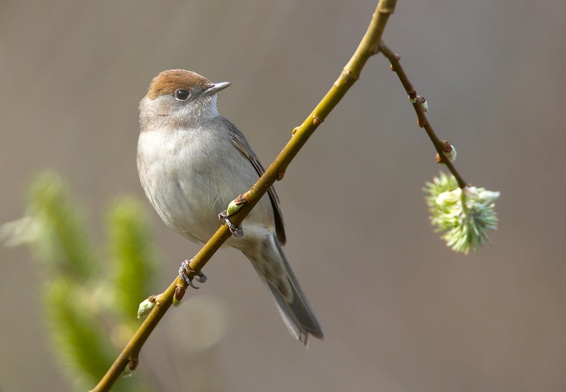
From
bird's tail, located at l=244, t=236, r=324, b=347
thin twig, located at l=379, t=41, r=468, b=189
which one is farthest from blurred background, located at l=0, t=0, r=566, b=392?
thin twig, located at l=379, t=41, r=468, b=189

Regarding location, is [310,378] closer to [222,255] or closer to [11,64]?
[222,255]

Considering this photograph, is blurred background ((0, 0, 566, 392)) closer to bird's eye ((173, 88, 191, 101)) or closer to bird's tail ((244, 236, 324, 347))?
bird's tail ((244, 236, 324, 347))

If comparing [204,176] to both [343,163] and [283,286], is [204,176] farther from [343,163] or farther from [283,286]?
[343,163]


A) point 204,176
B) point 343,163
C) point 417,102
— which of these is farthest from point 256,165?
point 343,163

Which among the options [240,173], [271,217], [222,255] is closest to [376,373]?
[222,255]

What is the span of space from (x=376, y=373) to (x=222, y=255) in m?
1.77

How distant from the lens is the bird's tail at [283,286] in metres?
3.74

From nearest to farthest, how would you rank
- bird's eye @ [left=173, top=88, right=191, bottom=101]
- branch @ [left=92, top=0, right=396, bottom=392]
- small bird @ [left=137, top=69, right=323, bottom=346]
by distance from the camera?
branch @ [left=92, top=0, right=396, bottom=392] → small bird @ [left=137, top=69, right=323, bottom=346] → bird's eye @ [left=173, top=88, right=191, bottom=101]

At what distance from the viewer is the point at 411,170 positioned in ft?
20.6

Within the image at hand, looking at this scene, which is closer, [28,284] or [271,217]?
[271,217]

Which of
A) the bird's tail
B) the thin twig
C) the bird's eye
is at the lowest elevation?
the bird's tail

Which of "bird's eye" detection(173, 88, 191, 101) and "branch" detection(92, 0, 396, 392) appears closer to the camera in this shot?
"branch" detection(92, 0, 396, 392)

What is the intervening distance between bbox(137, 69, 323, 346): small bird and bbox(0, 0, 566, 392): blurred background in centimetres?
184

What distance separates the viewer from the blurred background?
18.8 ft
